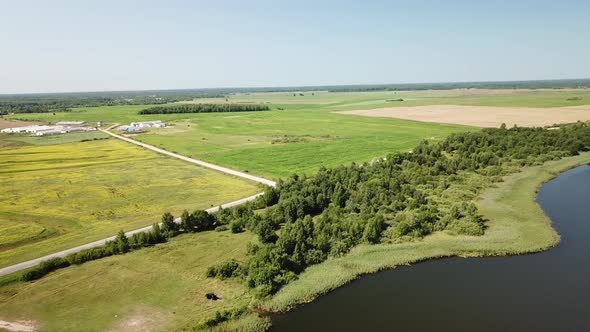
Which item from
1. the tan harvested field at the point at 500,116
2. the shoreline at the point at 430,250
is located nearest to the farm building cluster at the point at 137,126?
the tan harvested field at the point at 500,116

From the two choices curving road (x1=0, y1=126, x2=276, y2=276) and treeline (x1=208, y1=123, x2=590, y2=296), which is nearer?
treeline (x1=208, y1=123, x2=590, y2=296)

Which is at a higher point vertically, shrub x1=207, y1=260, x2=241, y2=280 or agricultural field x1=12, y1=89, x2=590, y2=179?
agricultural field x1=12, y1=89, x2=590, y2=179

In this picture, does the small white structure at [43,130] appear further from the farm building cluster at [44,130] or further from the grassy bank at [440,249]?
the grassy bank at [440,249]

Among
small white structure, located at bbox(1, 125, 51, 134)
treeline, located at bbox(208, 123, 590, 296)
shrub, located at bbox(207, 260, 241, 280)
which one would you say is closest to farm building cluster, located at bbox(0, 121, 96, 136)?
small white structure, located at bbox(1, 125, 51, 134)

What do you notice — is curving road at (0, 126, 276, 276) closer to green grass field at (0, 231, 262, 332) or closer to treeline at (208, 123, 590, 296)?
green grass field at (0, 231, 262, 332)

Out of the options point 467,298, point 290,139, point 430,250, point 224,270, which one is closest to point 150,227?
point 224,270

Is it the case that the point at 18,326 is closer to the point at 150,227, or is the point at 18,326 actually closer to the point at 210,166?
the point at 150,227
